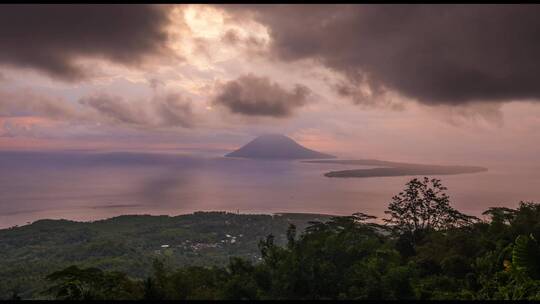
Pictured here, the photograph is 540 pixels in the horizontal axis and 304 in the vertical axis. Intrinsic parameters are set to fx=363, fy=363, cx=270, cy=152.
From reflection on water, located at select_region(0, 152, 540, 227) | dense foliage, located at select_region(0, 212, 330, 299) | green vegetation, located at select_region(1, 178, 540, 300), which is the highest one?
green vegetation, located at select_region(1, 178, 540, 300)

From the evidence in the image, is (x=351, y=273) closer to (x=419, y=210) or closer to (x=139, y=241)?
(x=419, y=210)

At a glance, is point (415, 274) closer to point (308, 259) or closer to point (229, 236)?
point (308, 259)

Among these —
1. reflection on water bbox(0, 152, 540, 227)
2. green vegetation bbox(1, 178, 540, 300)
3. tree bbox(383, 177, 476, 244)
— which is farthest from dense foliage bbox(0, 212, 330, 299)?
tree bbox(383, 177, 476, 244)

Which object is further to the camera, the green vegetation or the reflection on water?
the reflection on water

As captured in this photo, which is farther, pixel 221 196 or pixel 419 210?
pixel 221 196

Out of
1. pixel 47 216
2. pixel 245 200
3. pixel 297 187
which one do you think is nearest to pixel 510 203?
pixel 245 200

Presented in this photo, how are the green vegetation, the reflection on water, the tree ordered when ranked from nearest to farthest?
the green vegetation → the tree → the reflection on water

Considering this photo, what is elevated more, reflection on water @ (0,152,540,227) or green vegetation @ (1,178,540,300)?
green vegetation @ (1,178,540,300)

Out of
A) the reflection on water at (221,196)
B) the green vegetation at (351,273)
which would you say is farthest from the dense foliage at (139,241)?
the green vegetation at (351,273)

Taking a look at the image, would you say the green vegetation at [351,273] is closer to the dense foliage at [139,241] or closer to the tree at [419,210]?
the tree at [419,210]

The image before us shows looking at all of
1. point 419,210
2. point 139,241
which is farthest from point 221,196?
point 419,210

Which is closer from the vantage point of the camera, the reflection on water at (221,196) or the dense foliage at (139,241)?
the dense foliage at (139,241)

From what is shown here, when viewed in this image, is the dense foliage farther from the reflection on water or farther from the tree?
the tree
